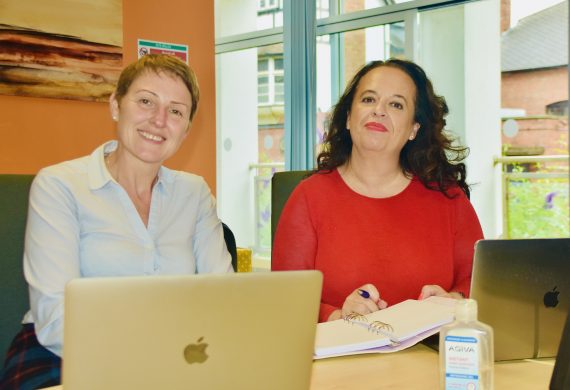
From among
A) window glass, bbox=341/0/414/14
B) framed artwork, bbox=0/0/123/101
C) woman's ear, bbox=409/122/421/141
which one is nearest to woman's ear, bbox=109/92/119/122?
woman's ear, bbox=409/122/421/141

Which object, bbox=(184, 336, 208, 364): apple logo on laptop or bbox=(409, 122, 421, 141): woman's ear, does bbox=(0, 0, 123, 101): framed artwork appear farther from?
bbox=(184, 336, 208, 364): apple logo on laptop

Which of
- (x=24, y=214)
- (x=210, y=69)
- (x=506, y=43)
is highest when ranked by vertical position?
(x=506, y=43)

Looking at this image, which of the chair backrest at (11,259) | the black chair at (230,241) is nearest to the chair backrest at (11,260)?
the chair backrest at (11,259)

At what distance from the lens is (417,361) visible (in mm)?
1191

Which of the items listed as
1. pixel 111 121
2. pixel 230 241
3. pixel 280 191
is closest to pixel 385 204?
pixel 280 191

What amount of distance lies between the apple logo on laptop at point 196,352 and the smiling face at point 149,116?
95cm

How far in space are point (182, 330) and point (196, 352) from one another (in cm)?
3

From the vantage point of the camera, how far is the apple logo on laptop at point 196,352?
72 cm

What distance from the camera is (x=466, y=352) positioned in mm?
926

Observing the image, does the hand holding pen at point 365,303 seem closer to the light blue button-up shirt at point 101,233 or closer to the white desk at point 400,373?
the white desk at point 400,373

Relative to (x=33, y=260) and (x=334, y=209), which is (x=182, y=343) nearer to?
(x=33, y=260)

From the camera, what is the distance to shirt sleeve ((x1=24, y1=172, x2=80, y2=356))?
50.2 inches

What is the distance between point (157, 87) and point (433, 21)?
10.3 ft

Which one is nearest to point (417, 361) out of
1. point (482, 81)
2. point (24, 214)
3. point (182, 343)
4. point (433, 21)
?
point (182, 343)
